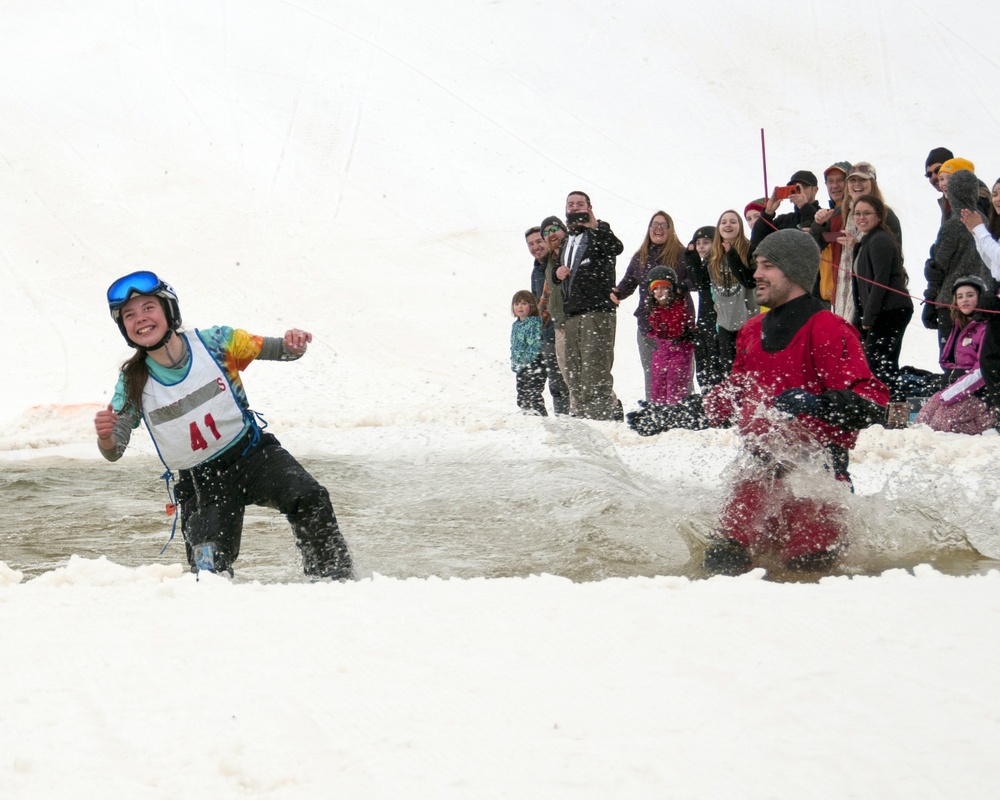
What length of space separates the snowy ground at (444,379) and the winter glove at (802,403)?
684mm

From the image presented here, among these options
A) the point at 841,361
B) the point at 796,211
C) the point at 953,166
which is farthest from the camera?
the point at 796,211

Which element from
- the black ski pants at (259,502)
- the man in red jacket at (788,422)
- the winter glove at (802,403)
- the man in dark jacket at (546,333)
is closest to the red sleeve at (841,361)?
the man in red jacket at (788,422)

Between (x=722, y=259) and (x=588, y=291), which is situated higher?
(x=722, y=259)

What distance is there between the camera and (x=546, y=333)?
978cm

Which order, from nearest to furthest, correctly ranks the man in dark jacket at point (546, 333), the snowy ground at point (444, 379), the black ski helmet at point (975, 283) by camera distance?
the snowy ground at point (444, 379), the black ski helmet at point (975, 283), the man in dark jacket at point (546, 333)

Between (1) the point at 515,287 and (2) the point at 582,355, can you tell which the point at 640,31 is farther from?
(2) the point at 582,355

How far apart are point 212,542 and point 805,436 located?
2266mm

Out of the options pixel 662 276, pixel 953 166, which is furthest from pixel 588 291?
pixel 953 166

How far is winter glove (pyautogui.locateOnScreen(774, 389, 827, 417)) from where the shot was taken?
13.9ft

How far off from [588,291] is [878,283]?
7.23ft

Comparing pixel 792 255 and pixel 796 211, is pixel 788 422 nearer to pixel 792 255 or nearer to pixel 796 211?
pixel 792 255

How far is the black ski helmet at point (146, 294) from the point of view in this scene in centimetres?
446

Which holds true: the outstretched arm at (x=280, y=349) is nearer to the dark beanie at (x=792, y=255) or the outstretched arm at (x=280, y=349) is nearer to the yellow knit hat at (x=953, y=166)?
the dark beanie at (x=792, y=255)

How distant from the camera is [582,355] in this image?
9062 mm
